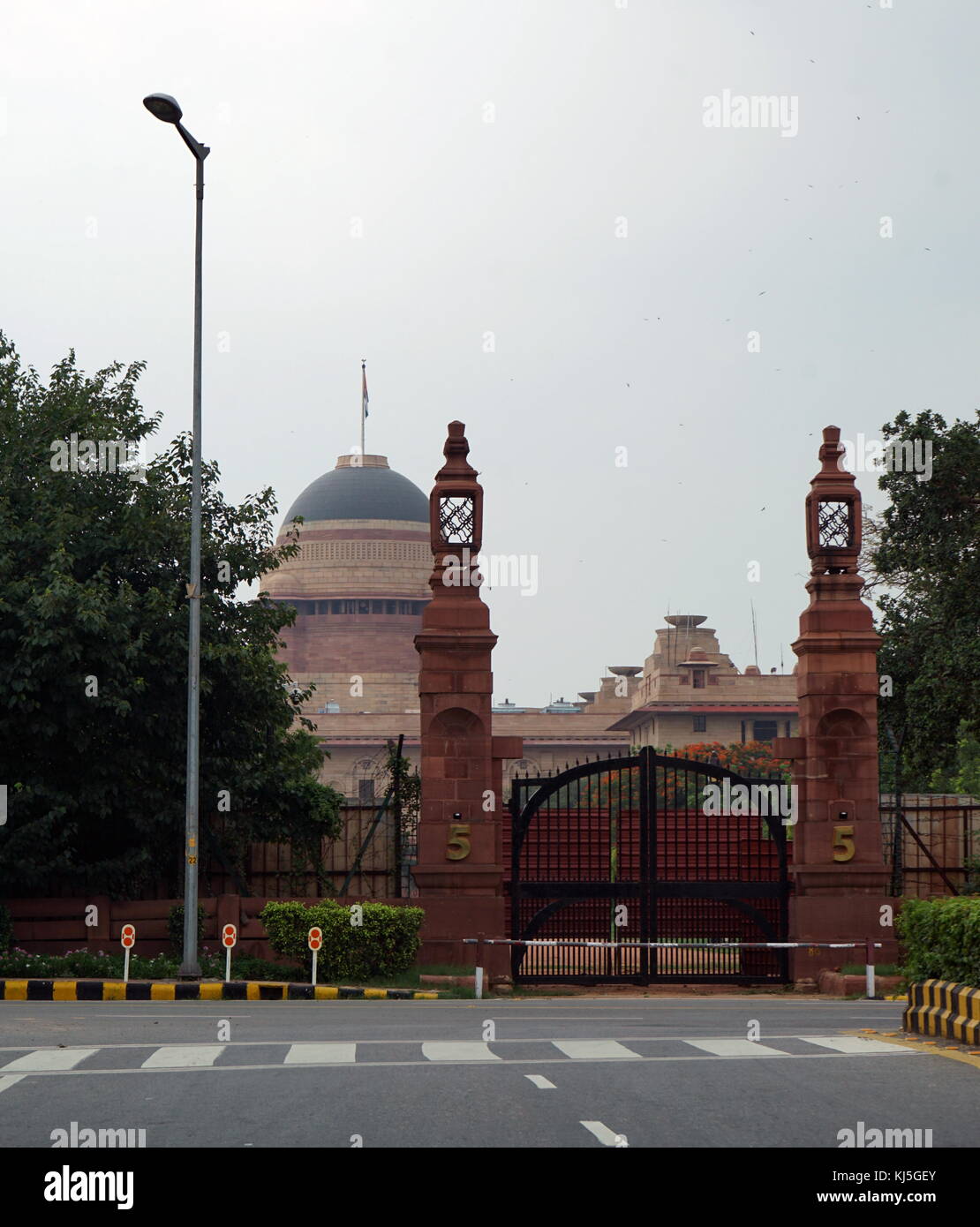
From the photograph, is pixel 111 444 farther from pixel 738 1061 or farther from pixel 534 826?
pixel 738 1061

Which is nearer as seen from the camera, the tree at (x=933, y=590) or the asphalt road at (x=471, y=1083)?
the asphalt road at (x=471, y=1083)

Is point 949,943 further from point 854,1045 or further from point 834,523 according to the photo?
point 834,523

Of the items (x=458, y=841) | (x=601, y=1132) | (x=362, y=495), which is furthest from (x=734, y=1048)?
(x=362, y=495)

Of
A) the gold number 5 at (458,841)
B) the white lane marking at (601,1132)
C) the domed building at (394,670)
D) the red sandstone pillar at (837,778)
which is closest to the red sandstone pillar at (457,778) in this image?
the gold number 5 at (458,841)

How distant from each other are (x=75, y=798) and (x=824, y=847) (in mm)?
9819

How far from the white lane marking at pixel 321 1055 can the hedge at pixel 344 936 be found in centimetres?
906

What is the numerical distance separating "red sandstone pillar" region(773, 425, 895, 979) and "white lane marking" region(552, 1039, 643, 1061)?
1009 centimetres

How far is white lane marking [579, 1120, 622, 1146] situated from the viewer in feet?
25.1

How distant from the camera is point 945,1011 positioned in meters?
13.3

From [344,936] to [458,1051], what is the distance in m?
9.70

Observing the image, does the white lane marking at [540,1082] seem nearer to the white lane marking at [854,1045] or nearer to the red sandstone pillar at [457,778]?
the white lane marking at [854,1045]

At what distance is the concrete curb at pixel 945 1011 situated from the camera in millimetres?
12570

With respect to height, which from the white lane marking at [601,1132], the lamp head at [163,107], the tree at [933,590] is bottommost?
the white lane marking at [601,1132]
